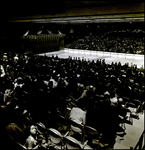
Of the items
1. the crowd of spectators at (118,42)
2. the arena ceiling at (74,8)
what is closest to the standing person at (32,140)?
the arena ceiling at (74,8)

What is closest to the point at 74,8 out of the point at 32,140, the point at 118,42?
the point at 32,140

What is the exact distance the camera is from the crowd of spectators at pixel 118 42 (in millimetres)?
21469

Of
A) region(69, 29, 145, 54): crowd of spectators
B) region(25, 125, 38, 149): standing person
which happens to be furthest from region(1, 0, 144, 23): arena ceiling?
region(69, 29, 145, 54): crowd of spectators

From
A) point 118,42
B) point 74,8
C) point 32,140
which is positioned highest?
point 74,8

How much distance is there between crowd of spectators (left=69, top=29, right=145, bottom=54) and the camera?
70.4 ft

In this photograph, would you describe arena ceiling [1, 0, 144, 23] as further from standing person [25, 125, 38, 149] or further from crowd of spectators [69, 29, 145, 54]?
crowd of spectators [69, 29, 145, 54]

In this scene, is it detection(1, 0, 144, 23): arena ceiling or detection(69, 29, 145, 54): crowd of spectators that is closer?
detection(1, 0, 144, 23): arena ceiling

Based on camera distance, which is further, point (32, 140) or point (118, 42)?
point (118, 42)

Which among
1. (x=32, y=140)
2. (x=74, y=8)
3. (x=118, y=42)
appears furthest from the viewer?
(x=118, y=42)

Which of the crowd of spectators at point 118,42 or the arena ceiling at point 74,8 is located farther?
the crowd of spectators at point 118,42

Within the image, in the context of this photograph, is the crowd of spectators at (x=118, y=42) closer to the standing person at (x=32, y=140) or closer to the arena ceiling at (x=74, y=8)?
the arena ceiling at (x=74, y=8)

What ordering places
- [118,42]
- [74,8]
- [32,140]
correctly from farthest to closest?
[118,42]
[74,8]
[32,140]

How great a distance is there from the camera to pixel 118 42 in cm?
2386

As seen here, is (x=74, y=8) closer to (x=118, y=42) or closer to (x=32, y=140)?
(x=32, y=140)
